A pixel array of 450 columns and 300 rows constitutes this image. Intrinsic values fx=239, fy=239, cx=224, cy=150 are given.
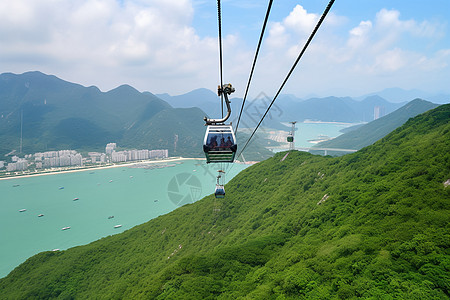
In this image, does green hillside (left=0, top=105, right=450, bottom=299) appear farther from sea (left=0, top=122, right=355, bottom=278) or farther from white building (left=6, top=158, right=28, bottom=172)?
white building (left=6, top=158, right=28, bottom=172)

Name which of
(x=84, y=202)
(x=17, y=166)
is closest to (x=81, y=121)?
(x=17, y=166)

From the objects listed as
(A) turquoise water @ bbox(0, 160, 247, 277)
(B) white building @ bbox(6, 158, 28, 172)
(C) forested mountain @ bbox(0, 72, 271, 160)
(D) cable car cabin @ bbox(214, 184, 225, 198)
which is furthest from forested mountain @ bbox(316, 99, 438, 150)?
(B) white building @ bbox(6, 158, 28, 172)

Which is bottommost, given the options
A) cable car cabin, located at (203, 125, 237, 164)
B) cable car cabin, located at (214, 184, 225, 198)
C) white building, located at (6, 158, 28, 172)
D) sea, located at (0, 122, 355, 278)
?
sea, located at (0, 122, 355, 278)

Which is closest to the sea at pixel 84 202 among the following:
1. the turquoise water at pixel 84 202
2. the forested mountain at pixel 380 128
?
the turquoise water at pixel 84 202

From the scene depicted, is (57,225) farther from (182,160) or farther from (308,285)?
(182,160)

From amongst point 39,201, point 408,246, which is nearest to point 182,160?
point 39,201
